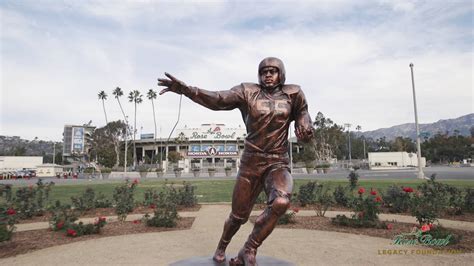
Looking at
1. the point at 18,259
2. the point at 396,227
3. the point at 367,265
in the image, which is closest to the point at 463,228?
the point at 396,227

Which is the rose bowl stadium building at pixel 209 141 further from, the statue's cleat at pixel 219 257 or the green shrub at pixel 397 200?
the statue's cleat at pixel 219 257

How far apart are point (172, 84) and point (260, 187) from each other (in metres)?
1.76

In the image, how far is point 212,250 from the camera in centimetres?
711

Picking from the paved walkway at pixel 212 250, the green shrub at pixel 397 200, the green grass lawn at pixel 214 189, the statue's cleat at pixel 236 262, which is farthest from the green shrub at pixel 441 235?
the green grass lawn at pixel 214 189

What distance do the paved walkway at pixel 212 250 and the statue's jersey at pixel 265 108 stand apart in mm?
2890

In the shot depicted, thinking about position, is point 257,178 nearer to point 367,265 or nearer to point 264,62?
point 264,62

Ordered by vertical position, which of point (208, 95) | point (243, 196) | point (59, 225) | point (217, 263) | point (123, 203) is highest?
point (208, 95)

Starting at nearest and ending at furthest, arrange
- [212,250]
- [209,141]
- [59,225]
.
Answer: [212,250] → [59,225] → [209,141]

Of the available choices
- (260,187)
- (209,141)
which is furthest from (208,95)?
(209,141)

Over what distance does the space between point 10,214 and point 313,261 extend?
7.02 m

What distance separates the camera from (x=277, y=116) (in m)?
4.40

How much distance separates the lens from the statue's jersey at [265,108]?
4.40 metres

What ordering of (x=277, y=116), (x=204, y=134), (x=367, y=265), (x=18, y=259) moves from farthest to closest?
(x=204, y=134) < (x=18, y=259) < (x=367, y=265) < (x=277, y=116)

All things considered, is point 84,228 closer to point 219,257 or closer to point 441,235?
point 219,257
